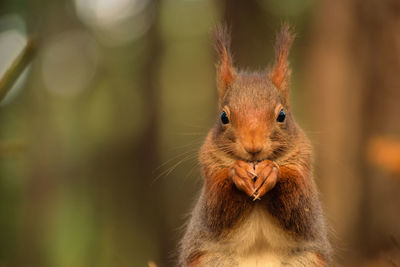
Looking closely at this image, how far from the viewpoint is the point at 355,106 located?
17.7 ft

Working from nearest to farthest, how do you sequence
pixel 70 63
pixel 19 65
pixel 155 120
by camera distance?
pixel 19 65 → pixel 155 120 → pixel 70 63

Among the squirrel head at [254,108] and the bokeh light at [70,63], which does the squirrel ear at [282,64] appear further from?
the bokeh light at [70,63]

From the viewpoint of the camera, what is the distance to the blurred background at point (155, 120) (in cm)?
370

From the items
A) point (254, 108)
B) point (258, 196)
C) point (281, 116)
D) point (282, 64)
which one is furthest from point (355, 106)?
point (258, 196)

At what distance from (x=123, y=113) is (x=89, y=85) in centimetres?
109

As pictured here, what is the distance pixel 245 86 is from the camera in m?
2.42

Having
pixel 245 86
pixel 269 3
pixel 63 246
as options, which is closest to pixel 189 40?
pixel 269 3

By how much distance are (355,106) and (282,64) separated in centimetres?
310

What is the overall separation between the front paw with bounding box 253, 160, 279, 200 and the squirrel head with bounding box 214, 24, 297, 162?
62mm

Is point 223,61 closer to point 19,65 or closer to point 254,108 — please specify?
point 254,108

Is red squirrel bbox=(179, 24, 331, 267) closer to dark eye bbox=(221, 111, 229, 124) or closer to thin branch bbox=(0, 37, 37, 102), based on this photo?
dark eye bbox=(221, 111, 229, 124)

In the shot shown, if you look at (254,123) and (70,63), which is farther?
(70,63)

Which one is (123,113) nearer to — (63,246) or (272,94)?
(63,246)

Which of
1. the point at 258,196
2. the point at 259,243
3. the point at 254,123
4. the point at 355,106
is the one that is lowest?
the point at 259,243
